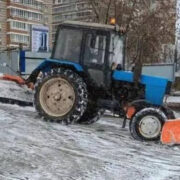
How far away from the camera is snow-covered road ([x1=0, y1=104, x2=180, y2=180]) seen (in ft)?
24.2

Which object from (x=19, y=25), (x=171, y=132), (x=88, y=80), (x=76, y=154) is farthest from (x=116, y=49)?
(x=19, y=25)

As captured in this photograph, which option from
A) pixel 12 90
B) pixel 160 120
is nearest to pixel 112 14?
pixel 12 90

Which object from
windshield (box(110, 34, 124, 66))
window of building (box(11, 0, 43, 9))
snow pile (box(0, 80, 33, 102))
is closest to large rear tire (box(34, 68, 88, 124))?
windshield (box(110, 34, 124, 66))

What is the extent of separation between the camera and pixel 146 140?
10328 millimetres

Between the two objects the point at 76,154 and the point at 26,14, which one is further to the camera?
the point at 26,14

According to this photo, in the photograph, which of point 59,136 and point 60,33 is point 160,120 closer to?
point 59,136

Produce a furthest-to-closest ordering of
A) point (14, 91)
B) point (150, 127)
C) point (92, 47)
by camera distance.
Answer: point (14, 91), point (92, 47), point (150, 127)

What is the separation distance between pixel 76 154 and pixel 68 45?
3.95m

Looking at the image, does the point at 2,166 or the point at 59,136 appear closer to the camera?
the point at 2,166

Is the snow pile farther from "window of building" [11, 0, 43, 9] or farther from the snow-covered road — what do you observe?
"window of building" [11, 0, 43, 9]

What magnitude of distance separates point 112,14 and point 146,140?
64.1ft

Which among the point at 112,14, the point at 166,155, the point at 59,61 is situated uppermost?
the point at 112,14

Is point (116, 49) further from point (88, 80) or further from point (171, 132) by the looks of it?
point (171, 132)

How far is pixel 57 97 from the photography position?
11812 mm
